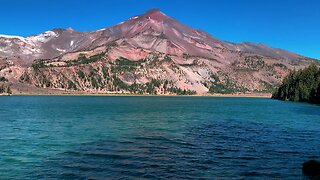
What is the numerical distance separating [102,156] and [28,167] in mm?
8226

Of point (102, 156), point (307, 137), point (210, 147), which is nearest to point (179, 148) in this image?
point (210, 147)

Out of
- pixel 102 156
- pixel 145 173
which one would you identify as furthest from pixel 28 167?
pixel 145 173

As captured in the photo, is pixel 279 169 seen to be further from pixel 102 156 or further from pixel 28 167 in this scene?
pixel 28 167

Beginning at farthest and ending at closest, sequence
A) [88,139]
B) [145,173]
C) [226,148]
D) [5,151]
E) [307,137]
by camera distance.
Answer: [307,137] < [88,139] < [226,148] < [5,151] < [145,173]

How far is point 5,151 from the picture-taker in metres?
43.7

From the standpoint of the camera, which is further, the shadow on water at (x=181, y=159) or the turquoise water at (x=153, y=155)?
the turquoise water at (x=153, y=155)

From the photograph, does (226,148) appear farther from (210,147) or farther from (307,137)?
(307,137)

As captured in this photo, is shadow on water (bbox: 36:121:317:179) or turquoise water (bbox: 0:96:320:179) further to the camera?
turquoise water (bbox: 0:96:320:179)

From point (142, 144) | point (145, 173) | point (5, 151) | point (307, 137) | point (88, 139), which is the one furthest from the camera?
point (307, 137)

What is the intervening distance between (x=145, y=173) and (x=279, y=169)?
485 inches

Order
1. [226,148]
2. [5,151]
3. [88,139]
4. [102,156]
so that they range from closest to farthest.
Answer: [102,156] < [5,151] < [226,148] < [88,139]

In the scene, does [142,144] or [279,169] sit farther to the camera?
[142,144]

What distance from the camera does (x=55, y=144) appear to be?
161 ft

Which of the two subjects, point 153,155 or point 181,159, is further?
point 153,155
